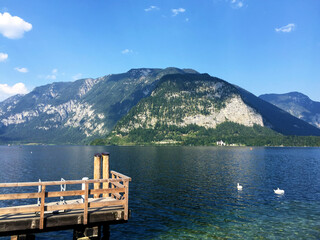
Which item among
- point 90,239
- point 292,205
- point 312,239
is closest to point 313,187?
point 292,205

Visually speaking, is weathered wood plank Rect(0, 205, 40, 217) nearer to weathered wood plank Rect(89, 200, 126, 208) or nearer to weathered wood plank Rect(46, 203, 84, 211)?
weathered wood plank Rect(46, 203, 84, 211)

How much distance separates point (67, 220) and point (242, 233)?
1844 centimetres

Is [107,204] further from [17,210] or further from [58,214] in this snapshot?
[17,210]

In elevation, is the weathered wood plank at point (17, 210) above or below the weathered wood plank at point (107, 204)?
above

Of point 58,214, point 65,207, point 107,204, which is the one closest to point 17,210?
point 58,214

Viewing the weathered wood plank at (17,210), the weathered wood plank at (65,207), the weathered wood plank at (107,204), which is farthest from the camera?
the weathered wood plank at (107,204)

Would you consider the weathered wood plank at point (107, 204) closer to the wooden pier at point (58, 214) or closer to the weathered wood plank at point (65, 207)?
the wooden pier at point (58, 214)

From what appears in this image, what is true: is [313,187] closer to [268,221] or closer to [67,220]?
[268,221]

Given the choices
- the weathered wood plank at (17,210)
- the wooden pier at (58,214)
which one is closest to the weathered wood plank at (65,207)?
the wooden pier at (58,214)

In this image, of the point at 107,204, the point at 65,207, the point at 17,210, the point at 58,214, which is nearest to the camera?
the point at 17,210

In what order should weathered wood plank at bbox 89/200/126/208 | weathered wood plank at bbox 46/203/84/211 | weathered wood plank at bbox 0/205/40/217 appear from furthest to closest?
weathered wood plank at bbox 89/200/126/208 < weathered wood plank at bbox 46/203/84/211 < weathered wood plank at bbox 0/205/40/217

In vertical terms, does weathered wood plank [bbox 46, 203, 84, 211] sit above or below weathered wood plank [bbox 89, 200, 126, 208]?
above

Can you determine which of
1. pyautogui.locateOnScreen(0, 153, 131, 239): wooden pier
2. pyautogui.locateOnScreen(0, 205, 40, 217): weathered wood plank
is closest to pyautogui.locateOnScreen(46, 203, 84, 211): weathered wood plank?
pyautogui.locateOnScreen(0, 153, 131, 239): wooden pier

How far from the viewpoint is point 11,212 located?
1616cm
